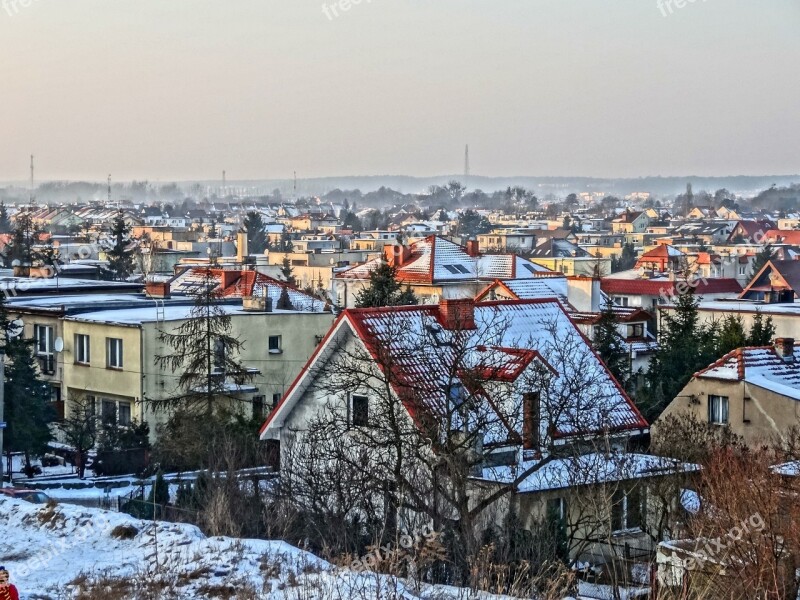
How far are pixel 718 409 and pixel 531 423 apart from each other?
703 cm

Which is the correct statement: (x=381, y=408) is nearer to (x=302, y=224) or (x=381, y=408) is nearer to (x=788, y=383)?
(x=788, y=383)

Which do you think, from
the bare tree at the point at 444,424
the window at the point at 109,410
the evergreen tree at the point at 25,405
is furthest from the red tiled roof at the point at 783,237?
the bare tree at the point at 444,424

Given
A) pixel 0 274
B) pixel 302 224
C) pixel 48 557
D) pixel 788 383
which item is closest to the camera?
pixel 48 557

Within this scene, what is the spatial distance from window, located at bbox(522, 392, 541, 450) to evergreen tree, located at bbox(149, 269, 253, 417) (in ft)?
26.2

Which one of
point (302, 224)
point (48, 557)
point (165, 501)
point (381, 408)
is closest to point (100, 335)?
point (165, 501)

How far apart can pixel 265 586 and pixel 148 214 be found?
608 feet

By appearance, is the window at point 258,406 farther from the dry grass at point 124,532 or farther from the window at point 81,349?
the dry grass at point 124,532

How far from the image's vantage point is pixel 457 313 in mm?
19000

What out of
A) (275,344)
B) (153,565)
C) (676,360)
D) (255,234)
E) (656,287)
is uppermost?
(255,234)

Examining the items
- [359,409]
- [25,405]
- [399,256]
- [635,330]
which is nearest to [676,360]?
[635,330]

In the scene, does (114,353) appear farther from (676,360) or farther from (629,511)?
(629,511)

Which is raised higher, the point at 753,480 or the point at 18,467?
the point at 753,480

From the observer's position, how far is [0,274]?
45.9 metres

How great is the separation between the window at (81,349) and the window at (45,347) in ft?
3.32
